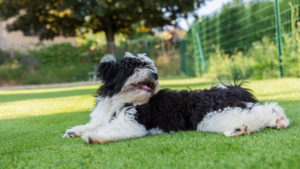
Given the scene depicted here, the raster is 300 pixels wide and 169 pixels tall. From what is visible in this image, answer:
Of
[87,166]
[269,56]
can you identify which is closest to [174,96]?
[87,166]

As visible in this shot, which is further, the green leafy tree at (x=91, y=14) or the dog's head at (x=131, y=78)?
the green leafy tree at (x=91, y=14)

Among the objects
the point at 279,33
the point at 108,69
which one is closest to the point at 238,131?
the point at 108,69

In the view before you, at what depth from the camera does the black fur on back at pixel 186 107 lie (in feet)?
10.1

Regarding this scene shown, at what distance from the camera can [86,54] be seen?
26.8m

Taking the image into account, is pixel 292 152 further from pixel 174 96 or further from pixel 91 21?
pixel 91 21

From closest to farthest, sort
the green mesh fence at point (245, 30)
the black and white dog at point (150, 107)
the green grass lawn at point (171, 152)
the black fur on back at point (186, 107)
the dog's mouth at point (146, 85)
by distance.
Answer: the green grass lawn at point (171, 152) < the black and white dog at point (150, 107) < the black fur on back at point (186, 107) < the dog's mouth at point (146, 85) < the green mesh fence at point (245, 30)

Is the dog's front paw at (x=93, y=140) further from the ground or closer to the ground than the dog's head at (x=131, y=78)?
closer to the ground

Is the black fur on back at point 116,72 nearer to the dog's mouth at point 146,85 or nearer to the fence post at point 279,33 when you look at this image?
the dog's mouth at point 146,85

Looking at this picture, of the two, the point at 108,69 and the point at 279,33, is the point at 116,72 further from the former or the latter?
the point at 279,33

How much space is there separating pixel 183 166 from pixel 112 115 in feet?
5.17

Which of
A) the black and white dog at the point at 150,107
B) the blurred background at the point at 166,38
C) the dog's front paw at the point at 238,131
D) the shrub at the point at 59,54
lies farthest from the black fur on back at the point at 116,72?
the shrub at the point at 59,54

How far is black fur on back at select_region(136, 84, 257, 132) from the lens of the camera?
308 centimetres

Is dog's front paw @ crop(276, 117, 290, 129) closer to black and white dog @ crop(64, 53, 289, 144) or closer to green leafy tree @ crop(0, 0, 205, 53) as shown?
black and white dog @ crop(64, 53, 289, 144)

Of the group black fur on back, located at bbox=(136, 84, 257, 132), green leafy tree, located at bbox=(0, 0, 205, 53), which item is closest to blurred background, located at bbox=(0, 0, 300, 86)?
green leafy tree, located at bbox=(0, 0, 205, 53)
